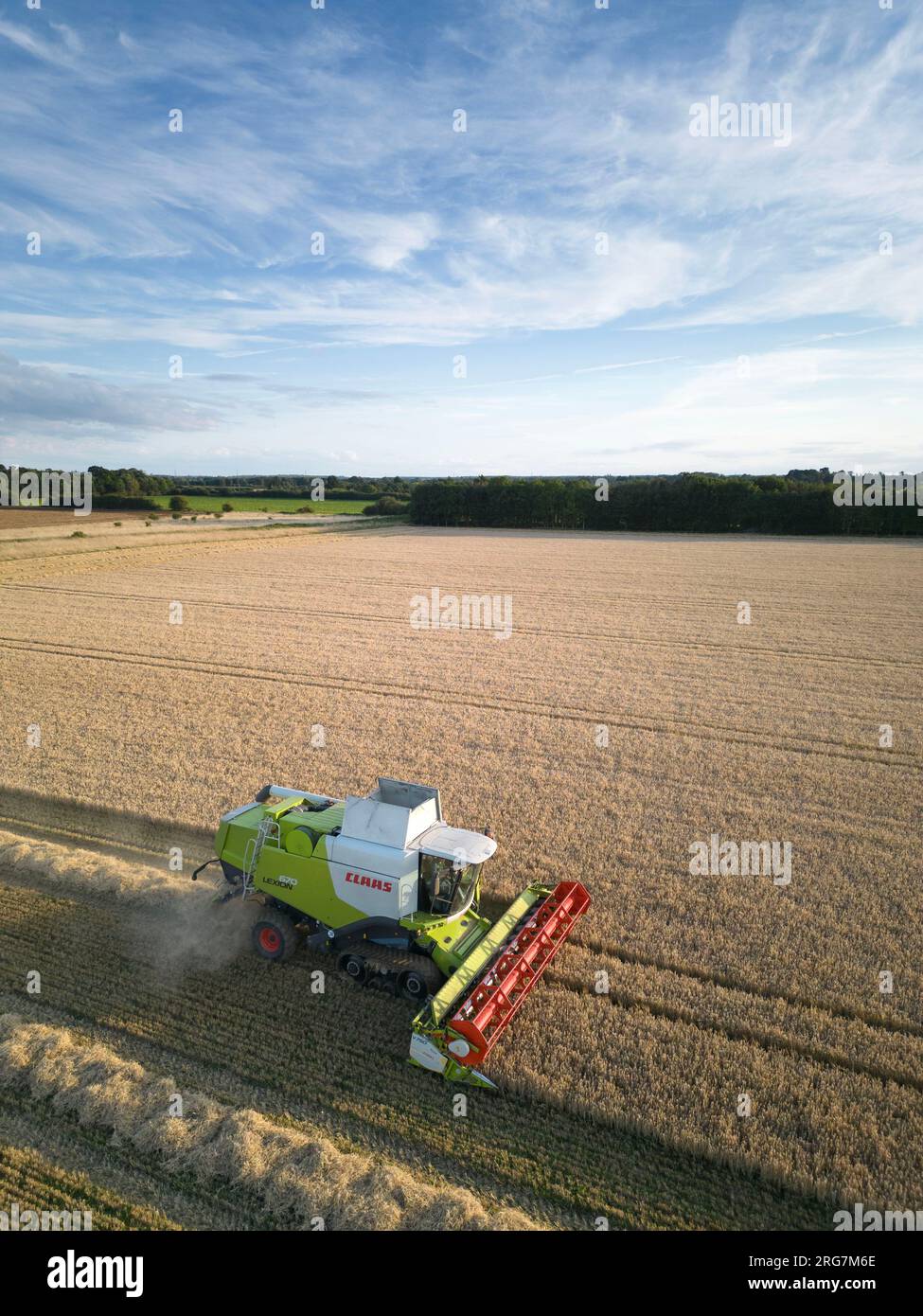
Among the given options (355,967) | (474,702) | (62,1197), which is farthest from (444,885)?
(474,702)

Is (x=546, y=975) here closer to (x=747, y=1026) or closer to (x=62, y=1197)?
(x=747, y=1026)

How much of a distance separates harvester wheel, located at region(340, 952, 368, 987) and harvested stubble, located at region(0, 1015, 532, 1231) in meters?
1.91

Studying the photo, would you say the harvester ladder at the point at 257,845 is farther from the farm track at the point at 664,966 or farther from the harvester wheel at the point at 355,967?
the farm track at the point at 664,966

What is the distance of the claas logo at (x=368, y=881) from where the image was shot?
26.7 feet

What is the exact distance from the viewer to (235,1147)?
21.7ft

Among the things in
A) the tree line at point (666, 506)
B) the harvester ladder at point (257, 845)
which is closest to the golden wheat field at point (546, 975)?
the harvester ladder at point (257, 845)

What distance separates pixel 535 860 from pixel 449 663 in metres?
12.0

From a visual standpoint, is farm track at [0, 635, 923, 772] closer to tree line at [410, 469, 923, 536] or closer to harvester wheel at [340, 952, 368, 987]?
harvester wheel at [340, 952, 368, 987]

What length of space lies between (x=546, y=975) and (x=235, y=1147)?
388cm

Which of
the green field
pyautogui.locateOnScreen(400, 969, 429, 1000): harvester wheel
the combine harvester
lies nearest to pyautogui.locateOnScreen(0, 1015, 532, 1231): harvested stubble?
the combine harvester

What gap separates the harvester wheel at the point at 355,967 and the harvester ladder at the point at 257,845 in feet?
4.92

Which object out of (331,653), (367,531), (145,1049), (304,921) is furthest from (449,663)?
(367,531)
